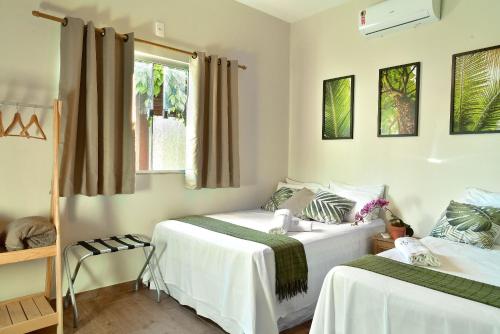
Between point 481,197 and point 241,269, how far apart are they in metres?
1.85

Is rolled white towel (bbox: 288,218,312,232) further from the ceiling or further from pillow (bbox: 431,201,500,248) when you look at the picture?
the ceiling

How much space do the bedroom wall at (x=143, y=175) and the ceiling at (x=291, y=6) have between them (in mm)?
92

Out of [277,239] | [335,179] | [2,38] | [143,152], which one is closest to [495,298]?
[277,239]

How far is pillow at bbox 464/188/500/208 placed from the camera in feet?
7.79

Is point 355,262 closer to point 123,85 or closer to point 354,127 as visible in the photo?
point 354,127

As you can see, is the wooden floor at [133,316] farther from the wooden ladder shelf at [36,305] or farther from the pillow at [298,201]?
the pillow at [298,201]

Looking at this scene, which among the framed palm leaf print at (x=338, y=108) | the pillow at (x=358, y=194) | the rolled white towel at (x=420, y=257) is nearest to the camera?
the rolled white towel at (x=420, y=257)

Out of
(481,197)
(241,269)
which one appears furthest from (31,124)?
(481,197)

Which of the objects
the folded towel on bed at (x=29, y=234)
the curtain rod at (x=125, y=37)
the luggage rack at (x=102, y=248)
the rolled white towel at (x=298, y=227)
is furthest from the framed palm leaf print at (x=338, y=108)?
the folded towel on bed at (x=29, y=234)

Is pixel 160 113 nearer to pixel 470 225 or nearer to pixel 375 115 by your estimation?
pixel 375 115

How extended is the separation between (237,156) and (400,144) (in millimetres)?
1507

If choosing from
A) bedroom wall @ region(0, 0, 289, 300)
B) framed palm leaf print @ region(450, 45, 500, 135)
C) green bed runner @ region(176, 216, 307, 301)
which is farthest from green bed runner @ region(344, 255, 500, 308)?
bedroom wall @ region(0, 0, 289, 300)

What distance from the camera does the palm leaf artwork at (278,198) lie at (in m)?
3.40

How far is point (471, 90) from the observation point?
2.58 m
